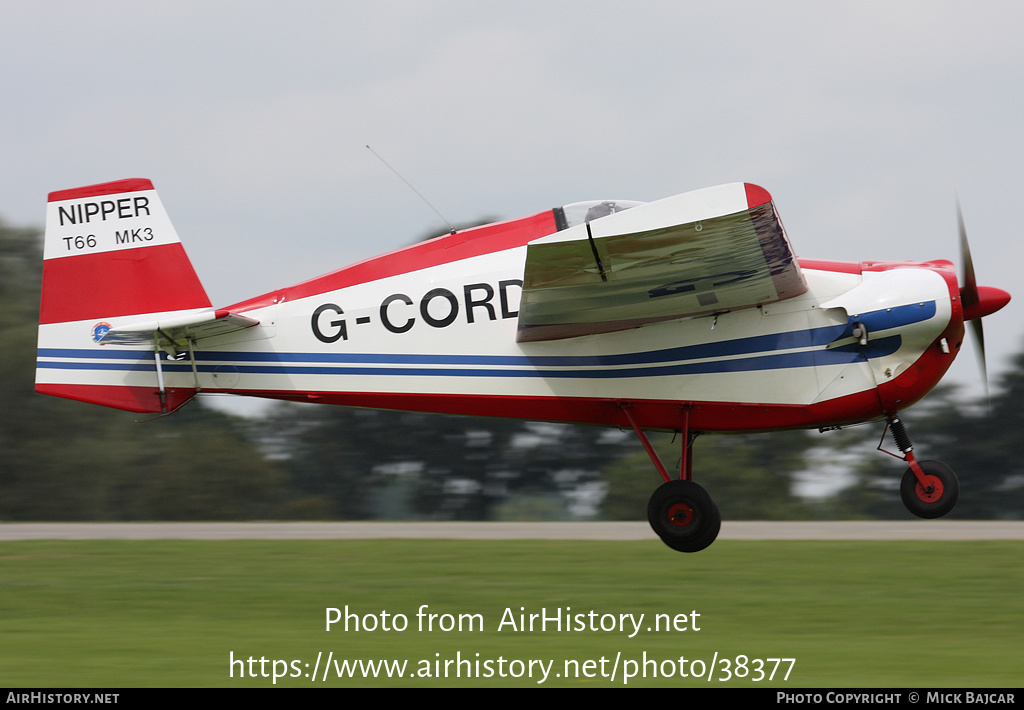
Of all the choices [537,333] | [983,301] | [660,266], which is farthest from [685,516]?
[983,301]

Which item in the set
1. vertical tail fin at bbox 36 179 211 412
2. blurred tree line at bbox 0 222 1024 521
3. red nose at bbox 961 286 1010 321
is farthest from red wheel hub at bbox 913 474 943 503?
blurred tree line at bbox 0 222 1024 521

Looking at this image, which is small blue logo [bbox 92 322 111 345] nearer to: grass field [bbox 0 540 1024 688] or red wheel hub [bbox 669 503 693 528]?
grass field [bbox 0 540 1024 688]

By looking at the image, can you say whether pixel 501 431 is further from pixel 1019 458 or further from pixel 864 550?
pixel 864 550

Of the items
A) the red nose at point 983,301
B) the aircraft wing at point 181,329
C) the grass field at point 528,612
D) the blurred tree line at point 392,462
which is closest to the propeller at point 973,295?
the red nose at point 983,301

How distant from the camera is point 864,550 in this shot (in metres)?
13.2

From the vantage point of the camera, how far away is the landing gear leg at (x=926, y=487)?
9.34 metres

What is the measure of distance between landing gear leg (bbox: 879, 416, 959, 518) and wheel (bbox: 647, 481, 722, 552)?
1667 mm

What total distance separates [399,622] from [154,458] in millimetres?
30429

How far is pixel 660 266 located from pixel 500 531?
9.63 m

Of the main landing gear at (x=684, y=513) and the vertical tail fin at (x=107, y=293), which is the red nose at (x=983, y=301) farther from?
the vertical tail fin at (x=107, y=293)

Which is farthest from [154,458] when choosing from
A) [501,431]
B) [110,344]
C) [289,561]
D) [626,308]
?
[626,308]

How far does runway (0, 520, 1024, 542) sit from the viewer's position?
51.2ft

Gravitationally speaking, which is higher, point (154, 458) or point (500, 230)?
point (500, 230)
